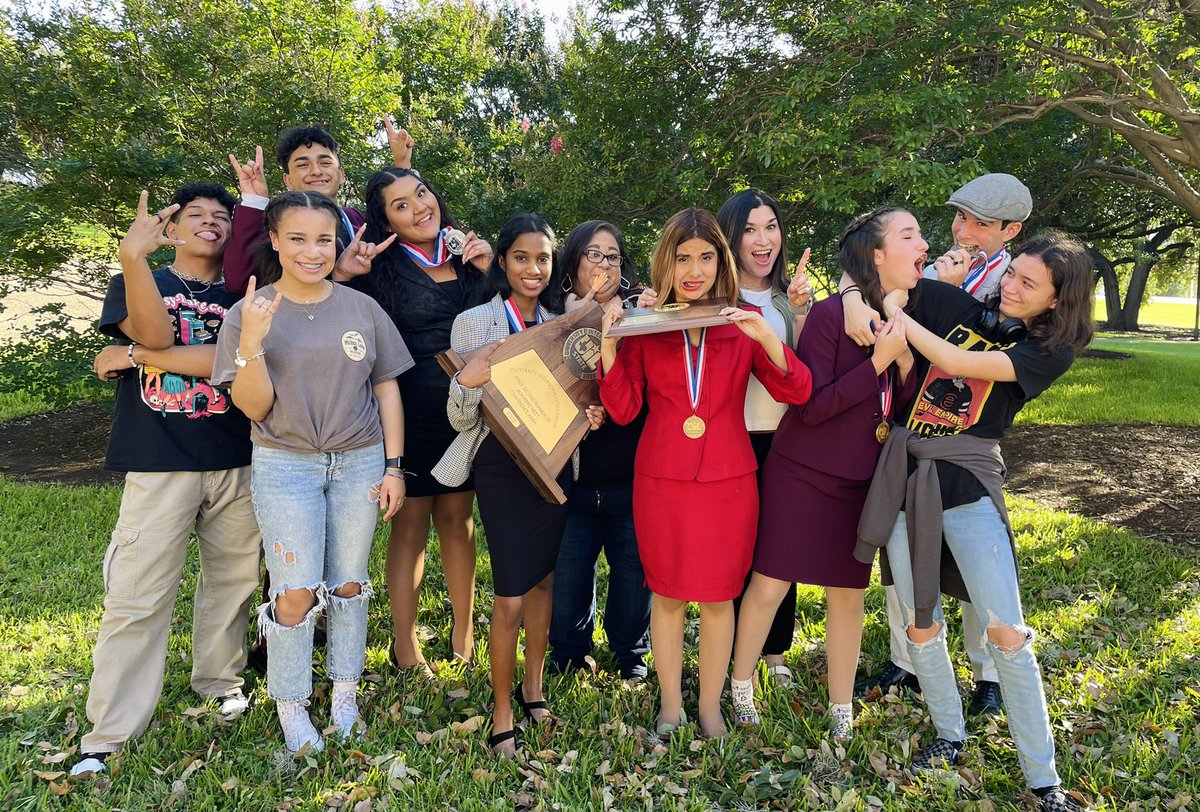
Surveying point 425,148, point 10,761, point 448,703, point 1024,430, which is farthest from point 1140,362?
point 10,761

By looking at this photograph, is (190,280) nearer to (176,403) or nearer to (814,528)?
(176,403)

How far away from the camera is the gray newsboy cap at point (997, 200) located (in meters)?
3.63

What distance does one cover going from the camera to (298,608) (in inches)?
128

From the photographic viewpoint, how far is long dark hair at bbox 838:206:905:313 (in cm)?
321

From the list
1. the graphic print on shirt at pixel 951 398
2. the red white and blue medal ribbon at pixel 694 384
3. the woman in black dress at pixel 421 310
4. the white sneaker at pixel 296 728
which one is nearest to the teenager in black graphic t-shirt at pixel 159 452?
the white sneaker at pixel 296 728

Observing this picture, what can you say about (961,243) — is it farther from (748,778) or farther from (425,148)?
(425,148)

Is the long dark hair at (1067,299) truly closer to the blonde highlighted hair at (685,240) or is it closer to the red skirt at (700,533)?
the blonde highlighted hair at (685,240)

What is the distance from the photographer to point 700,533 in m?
3.18

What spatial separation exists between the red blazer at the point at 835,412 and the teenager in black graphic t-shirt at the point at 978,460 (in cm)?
11

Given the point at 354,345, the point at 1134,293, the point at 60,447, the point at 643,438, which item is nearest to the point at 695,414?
the point at 643,438

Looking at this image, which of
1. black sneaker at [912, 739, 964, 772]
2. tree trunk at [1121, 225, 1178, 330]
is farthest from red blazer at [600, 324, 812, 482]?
tree trunk at [1121, 225, 1178, 330]

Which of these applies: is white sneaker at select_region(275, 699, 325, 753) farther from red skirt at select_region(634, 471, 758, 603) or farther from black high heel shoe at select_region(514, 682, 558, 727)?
red skirt at select_region(634, 471, 758, 603)

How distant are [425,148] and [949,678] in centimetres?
813

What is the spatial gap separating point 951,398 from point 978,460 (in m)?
0.27
